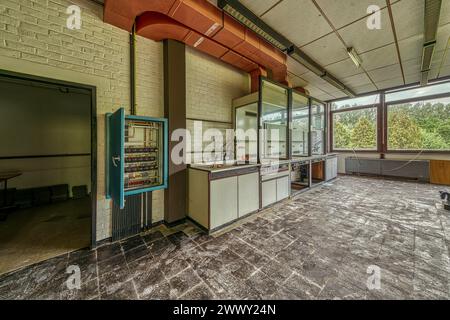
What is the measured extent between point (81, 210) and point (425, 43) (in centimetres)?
732

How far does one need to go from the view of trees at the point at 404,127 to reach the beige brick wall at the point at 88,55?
7593 millimetres

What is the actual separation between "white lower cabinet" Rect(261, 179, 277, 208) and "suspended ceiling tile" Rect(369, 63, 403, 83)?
4279 millimetres

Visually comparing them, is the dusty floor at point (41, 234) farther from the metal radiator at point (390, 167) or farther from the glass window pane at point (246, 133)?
the metal radiator at point (390, 167)

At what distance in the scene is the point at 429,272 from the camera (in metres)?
1.67

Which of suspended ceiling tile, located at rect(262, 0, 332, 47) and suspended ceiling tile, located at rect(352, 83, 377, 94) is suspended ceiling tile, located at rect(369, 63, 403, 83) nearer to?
suspended ceiling tile, located at rect(352, 83, 377, 94)

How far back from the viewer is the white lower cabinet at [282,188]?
143 inches

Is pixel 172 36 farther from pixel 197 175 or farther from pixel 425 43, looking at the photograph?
pixel 425 43

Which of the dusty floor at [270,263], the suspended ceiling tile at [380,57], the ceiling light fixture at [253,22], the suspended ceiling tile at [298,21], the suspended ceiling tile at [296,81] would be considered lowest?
the dusty floor at [270,263]

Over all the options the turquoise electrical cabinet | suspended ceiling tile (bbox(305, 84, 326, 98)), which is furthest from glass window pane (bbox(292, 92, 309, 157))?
the turquoise electrical cabinet

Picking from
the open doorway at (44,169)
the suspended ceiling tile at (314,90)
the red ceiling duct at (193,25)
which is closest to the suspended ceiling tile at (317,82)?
the suspended ceiling tile at (314,90)

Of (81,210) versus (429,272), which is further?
(81,210)
